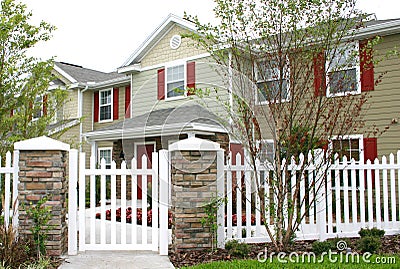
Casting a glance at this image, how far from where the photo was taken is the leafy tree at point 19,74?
7363mm

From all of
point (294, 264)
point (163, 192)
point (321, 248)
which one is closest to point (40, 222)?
point (163, 192)

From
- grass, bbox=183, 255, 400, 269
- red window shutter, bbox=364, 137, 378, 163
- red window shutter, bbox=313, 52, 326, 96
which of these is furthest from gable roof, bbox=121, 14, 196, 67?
grass, bbox=183, 255, 400, 269

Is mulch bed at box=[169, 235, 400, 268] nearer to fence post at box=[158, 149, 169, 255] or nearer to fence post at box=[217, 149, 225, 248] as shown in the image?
fence post at box=[217, 149, 225, 248]

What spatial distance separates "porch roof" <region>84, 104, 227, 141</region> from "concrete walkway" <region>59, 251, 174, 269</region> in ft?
17.7

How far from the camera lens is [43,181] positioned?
551cm

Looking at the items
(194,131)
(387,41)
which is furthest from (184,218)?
(387,41)

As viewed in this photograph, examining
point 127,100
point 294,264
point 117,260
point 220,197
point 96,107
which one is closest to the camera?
point 294,264

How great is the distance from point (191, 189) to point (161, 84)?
946cm

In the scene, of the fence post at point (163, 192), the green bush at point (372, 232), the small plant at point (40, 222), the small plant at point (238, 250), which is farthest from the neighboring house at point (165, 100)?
the small plant at point (40, 222)

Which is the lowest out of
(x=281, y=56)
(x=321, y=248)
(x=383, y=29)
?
(x=321, y=248)

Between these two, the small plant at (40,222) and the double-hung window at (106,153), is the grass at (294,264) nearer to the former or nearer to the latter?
the small plant at (40,222)

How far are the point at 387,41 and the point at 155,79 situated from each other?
783 centimetres

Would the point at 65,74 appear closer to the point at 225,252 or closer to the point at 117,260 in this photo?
the point at 117,260

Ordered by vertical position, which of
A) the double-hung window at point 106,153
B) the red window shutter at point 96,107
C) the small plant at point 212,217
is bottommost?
the small plant at point 212,217
